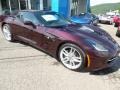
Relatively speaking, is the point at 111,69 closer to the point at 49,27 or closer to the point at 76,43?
the point at 76,43

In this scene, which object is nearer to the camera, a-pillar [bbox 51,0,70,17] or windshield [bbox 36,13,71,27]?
windshield [bbox 36,13,71,27]

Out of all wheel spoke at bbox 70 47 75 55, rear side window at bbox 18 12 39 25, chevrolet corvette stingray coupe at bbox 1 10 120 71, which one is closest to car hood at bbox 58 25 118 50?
chevrolet corvette stingray coupe at bbox 1 10 120 71

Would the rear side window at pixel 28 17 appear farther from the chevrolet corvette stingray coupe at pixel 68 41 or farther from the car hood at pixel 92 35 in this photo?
the car hood at pixel 92 35

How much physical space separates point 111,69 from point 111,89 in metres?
1.02

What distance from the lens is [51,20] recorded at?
5559 mm

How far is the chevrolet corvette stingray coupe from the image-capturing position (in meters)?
4.32

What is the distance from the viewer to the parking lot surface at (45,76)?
3.92 metres

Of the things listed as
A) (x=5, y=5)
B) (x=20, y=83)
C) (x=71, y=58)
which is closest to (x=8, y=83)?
(x=20, y=83)

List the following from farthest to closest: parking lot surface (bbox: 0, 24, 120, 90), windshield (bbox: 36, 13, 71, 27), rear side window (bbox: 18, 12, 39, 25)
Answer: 1. rear side window (bbox: 18, 12, 39, 25)
2. windshield (bbox: 36, 13, 71, 27)
3. parking lot surface (bbox: 0, 24, 120, 90)

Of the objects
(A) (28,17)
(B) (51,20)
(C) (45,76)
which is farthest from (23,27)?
(C) (45,76)

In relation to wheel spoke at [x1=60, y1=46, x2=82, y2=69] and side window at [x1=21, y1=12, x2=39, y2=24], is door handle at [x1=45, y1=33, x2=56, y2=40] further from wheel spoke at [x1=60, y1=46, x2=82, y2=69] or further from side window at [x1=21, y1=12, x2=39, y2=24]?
side window at [x1=21, y1=12, x2=39, y2=24]

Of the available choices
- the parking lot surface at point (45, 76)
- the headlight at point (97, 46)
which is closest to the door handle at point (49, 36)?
the parking lot surface at point (45, 76)

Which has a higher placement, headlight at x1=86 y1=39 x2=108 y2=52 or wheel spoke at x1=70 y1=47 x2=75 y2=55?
headlight at x1=86 y1=39 x2=108 y2=52

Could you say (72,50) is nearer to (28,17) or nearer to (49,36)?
(49,36)
